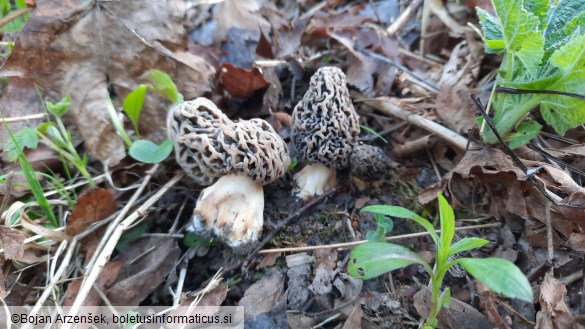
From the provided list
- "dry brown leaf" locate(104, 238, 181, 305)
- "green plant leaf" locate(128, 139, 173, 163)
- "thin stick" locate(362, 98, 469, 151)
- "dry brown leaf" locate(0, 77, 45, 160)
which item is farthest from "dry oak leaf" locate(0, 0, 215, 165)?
"thin stick" locate(362, 98, 469, 151)

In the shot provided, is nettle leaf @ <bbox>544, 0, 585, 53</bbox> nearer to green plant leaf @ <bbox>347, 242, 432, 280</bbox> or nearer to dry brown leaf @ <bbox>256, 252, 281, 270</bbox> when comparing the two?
green plant leaf @ <bbox>347, 242, 432, 280</bbox>

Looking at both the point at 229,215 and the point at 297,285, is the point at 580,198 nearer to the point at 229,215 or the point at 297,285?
the point at 297,285

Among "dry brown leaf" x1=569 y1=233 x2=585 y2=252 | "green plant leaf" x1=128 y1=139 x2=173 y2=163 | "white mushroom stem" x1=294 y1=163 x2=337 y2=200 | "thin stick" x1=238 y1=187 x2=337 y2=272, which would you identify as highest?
"dry brown leaf" x1=569 y1=233 x2=585 y2=252

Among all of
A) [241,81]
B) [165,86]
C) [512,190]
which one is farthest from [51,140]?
[512,190]

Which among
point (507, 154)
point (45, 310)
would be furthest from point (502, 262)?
point (45, 310)

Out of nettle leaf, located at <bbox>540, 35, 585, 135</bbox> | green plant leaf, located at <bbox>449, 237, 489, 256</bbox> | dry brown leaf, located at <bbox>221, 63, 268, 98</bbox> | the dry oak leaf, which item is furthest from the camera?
dry brown leaf, located at <bbox>221, 63, 268, 98</bbox>

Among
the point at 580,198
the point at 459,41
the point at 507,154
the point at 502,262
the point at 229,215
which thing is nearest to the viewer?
Answer: the point at 502,262

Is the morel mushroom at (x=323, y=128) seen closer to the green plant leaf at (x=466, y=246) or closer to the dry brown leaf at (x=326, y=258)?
A: the dry brown leaf at (x=326, y=258)
